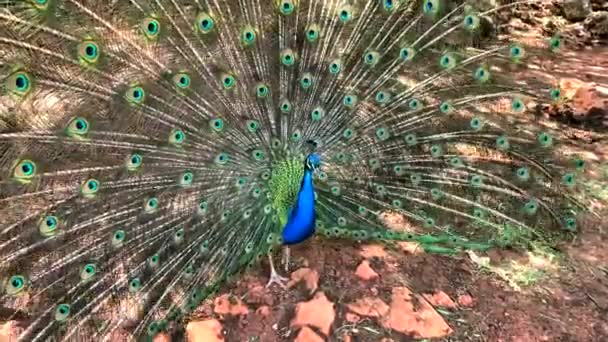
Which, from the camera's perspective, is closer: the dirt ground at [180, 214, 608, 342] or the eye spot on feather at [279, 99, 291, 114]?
the dirt ground at [180, 214, 608, 342]

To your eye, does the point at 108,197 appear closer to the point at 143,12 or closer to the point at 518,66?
the point at 143,12

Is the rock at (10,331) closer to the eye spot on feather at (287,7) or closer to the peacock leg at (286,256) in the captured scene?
the peacock leg at (286,256)

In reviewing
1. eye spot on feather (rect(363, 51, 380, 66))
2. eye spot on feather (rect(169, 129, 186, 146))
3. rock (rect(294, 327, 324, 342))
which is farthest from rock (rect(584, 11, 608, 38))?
eye spot on feather (rect(169, 129, 186, 146))

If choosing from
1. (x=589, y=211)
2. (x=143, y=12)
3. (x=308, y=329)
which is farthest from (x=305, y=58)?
(x=589, y=211)

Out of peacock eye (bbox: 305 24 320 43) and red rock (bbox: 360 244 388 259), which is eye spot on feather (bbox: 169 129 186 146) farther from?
red rock (bbox: 360 244 388 259)

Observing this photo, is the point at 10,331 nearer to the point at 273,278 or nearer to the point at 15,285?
the point at 15,285

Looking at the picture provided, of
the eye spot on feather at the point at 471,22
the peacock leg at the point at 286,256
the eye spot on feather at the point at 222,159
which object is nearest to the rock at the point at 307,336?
the peacock leg at the point at 286,256
